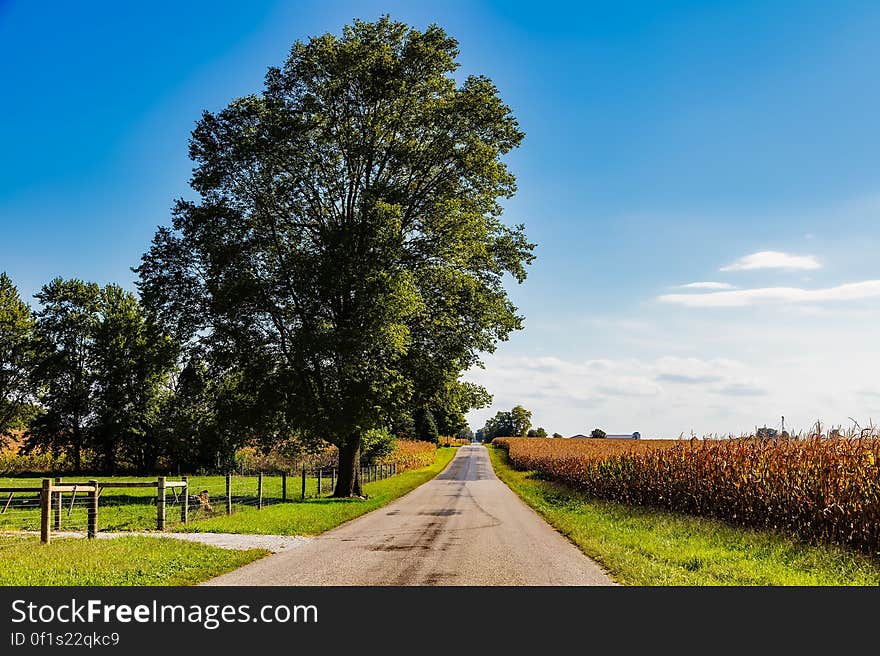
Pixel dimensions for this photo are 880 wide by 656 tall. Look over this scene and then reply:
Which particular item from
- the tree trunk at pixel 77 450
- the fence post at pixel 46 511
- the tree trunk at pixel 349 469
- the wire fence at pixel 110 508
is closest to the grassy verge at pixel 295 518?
the wire fence at pixel 110 508

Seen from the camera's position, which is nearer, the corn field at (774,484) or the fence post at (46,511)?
the corn field at (774,484)

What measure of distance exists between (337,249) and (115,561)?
1875 cm

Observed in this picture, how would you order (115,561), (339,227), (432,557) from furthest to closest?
1. (339,227)
2. (432,557)
3. (115,561)

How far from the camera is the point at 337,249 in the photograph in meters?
29.7

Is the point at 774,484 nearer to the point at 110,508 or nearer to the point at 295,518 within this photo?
Answer: the point at 295,518

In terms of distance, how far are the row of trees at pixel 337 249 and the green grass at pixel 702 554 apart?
12638 millimetres

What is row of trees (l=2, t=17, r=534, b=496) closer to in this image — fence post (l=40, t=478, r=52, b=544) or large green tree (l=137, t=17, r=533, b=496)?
large green tree (l=137, t=17, r=533, b=496)

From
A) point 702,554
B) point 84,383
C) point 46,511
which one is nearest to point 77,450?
point 84,383

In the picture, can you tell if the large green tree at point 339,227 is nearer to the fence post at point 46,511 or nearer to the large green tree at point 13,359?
the fence post at point 46,511

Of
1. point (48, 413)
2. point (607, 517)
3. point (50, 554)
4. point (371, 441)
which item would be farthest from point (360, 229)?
point (48, 413)

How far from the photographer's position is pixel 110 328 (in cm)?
6531

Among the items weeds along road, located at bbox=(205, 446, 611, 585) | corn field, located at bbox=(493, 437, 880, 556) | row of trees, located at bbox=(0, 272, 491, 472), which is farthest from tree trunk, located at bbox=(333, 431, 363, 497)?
row of trees, located at bbox=(0, 272, 491, 472)

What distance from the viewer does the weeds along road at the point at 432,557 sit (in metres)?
10.7
